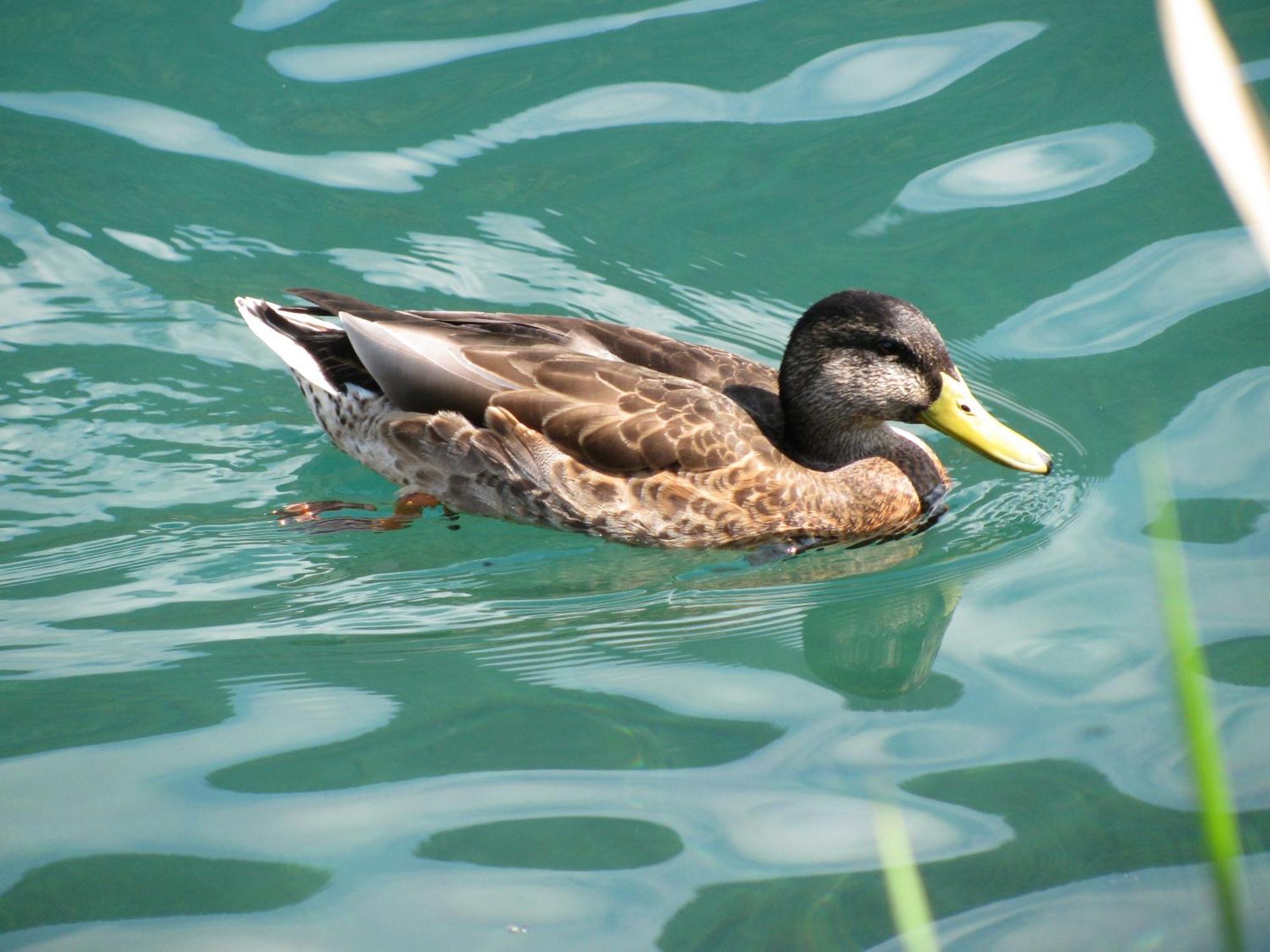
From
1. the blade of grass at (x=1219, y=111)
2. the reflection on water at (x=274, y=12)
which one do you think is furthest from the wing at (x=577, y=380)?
the blade of grass at (x=1219, y=111)

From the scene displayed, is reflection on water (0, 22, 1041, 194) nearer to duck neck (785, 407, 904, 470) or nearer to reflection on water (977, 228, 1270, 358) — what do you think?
reflection on water (977, 228, 1270, 358)

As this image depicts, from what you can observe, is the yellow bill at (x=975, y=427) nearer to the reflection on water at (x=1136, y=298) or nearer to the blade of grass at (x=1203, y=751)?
the reflection on water at (x=1136, y=298)

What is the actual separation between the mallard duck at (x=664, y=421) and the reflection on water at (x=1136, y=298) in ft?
3.60

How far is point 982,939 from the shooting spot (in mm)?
3166

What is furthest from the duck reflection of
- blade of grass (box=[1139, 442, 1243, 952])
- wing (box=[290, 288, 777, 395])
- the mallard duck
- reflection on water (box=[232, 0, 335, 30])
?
reflection on water (box=[232, 0, 335, 30])

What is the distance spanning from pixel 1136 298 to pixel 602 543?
3096 millimetres

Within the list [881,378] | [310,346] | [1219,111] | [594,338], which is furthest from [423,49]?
[1219,111]

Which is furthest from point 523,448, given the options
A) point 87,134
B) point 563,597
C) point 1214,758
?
point 1214,758

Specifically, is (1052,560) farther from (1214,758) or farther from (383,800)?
(1214,758)

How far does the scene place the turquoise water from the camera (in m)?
3.45

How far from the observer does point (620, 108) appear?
7746 millimetres

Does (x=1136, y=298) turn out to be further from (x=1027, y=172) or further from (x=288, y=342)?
(x=288, y=342)

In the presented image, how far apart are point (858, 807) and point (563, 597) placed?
1.63m

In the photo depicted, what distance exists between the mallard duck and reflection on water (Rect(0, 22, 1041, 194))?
1823 mm
